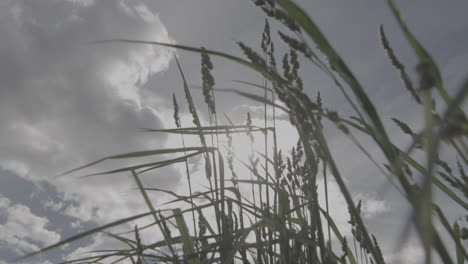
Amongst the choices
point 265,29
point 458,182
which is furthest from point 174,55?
point 458,182

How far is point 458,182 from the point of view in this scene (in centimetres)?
91

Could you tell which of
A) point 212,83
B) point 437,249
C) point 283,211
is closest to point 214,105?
point 212,83

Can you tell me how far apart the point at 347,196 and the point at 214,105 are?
3.87ft

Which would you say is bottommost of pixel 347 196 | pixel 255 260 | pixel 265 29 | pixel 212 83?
pixel 347 196

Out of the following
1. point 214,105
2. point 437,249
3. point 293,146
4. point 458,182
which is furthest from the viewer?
point 293,146

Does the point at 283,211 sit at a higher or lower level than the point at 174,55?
lower

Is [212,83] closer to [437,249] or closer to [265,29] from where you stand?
[265,29]

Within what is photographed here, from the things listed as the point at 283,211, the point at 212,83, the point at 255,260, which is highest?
the point at 212,83

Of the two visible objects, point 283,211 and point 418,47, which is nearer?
point 418,47

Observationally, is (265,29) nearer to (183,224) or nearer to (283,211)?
(283,211)

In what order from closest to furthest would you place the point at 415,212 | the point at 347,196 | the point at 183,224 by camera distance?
1. the point at 415,212
2. the point at 347,196
3. the point at 183,224

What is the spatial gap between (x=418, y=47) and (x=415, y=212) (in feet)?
1.94

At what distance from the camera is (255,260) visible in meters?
1.60


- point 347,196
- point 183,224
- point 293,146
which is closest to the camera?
point 347,196
